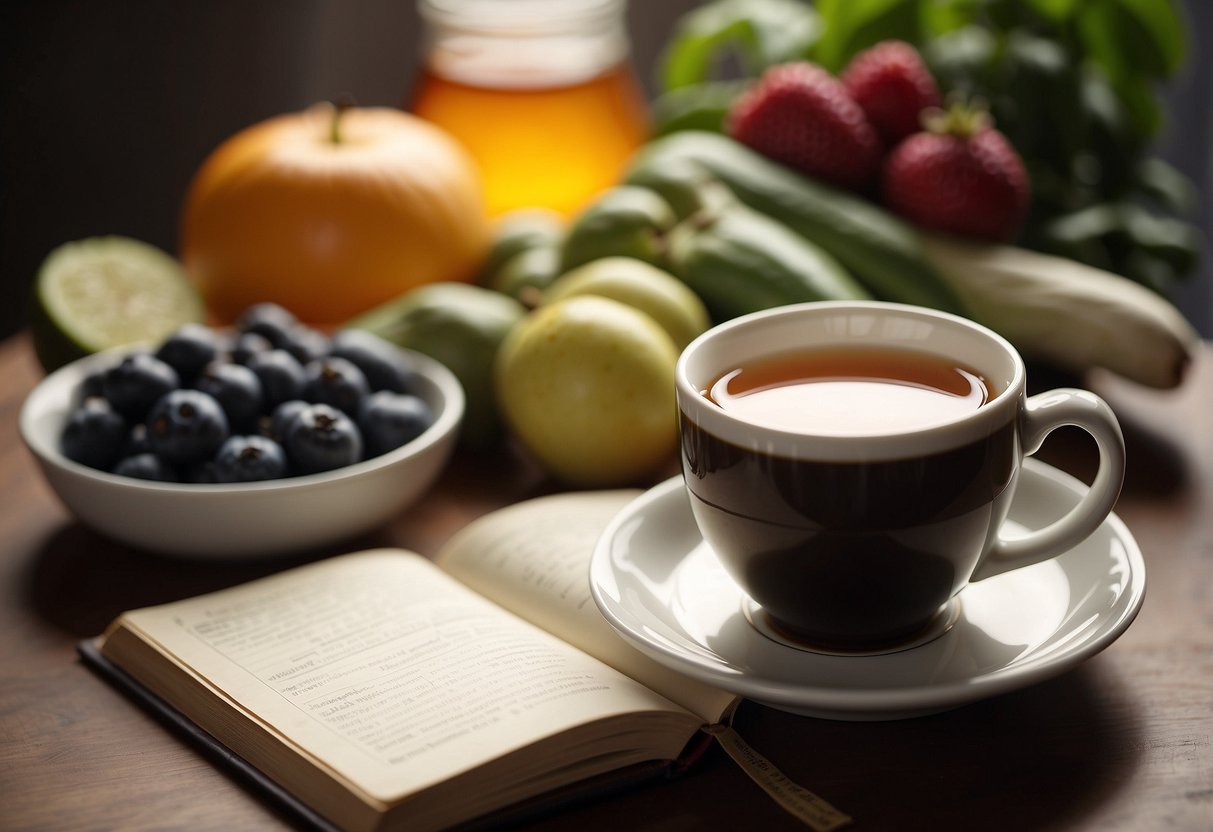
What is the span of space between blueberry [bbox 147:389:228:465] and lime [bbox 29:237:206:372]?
0.97ft

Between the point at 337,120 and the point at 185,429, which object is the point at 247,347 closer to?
the point at 185,429

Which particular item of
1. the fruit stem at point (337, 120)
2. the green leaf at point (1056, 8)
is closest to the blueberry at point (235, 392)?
the fruit stem at point (337, 120)

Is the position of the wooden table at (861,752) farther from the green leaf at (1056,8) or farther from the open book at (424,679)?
the green leaf at (1056,8)

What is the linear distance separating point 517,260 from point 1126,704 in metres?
0.81

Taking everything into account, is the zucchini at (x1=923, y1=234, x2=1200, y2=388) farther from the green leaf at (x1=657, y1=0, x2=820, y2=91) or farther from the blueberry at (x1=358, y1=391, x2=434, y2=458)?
the blueberry at (x1=358, y1=391, x2=434, y2=458)

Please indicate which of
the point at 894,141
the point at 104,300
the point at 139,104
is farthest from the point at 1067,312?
the point at 139,104

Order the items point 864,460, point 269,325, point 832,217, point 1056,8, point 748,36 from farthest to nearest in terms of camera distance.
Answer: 1. point 748,36
2. point 1056,8
3. point 832,217
4. point 269,325
5. point 864,460

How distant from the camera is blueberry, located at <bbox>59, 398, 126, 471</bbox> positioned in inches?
37.0

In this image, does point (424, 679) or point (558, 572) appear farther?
point (558, 572)

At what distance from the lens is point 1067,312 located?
1.20m

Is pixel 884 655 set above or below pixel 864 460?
below

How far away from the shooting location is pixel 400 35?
2.40 m

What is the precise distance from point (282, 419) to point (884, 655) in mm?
508

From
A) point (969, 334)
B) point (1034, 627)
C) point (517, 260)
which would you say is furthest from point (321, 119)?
point (1034, 627)
